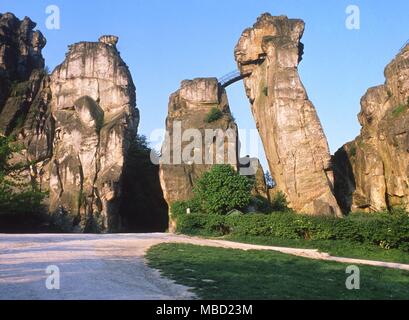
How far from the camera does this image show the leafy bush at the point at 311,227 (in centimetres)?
2388

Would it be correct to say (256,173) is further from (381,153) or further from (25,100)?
(25,100)

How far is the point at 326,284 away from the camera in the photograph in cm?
1198

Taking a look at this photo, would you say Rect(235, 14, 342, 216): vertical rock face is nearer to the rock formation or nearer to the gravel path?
the rock formation

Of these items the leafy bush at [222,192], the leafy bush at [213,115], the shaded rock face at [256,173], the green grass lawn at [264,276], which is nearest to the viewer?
the green grass lawn at [264,276]

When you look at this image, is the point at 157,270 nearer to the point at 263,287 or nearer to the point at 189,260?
the point at 189,260

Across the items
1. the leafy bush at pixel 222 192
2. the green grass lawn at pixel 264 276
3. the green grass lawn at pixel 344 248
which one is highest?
the leafy bush at pixel 222 192

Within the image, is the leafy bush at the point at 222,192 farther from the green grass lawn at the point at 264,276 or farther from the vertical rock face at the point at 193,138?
the green grass lawn at the point at 264,276

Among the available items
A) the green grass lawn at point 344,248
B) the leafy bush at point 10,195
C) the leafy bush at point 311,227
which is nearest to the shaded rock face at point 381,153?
the leafy bush at point 311,227

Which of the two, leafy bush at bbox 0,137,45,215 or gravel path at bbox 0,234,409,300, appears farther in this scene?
leafy bush at bbox 0,137,45,215

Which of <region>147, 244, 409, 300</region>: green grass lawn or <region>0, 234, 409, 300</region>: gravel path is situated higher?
<region>0, 234, 409, 300</region>: gravel path

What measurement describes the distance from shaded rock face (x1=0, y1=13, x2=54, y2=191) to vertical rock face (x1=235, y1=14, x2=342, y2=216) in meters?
23.2

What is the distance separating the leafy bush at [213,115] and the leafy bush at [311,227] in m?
18.6

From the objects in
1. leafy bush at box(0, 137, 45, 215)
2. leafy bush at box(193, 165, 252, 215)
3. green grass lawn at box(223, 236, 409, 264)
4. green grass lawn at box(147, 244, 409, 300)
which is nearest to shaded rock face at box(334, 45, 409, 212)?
leafy bush at box(193, 165, 252, 215)

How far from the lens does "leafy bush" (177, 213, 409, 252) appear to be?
23.9m
